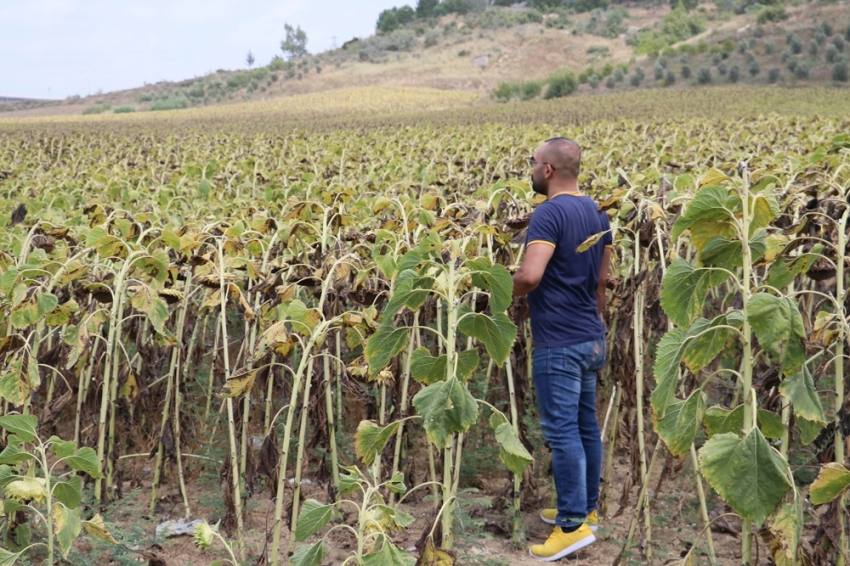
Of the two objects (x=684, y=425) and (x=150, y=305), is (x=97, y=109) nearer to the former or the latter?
(x=150, y=305)

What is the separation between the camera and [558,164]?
11.2ft

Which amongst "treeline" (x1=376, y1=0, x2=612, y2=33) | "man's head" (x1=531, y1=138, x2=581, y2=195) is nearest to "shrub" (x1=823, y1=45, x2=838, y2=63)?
"man's head" (x1=531, y1=138, x2=581, y2=195)

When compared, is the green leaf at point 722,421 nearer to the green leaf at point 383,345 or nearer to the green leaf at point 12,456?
the green leaf at point 383,345

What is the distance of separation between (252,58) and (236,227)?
10846 cm

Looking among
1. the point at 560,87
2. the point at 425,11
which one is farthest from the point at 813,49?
the point at 425,11

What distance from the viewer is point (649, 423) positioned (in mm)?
4598

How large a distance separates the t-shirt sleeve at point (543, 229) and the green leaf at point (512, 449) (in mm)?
926

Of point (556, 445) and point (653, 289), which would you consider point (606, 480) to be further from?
point (653, 289)

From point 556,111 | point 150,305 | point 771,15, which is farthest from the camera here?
point 771,15

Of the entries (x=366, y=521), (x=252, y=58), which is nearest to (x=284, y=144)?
(x=366, y=521)

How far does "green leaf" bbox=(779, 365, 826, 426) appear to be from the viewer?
6.92 ft

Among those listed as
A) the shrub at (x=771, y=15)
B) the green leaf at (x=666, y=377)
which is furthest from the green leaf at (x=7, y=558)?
the shrub at (x=771, y=15)

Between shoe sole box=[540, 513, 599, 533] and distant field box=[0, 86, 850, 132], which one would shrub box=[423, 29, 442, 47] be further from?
shoe sole box=[540, 513, 599, 533]

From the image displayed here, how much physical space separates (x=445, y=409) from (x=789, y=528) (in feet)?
3.16
